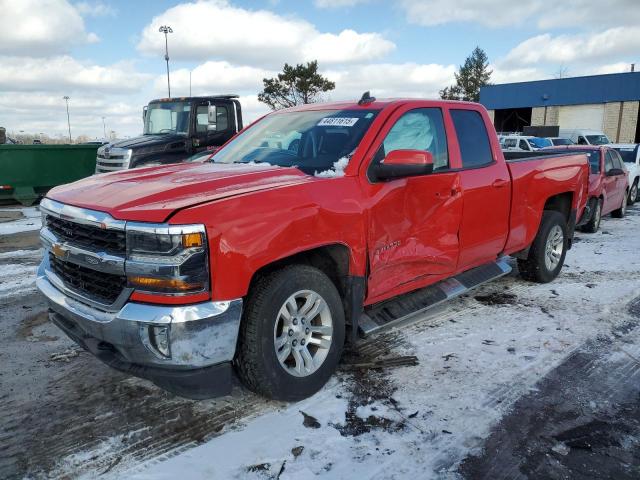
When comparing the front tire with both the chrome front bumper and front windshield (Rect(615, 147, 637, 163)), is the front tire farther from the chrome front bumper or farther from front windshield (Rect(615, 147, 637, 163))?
front windshield (Rect(615, 147, 637, 163))

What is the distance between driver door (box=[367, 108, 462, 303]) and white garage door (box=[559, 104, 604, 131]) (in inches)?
1522

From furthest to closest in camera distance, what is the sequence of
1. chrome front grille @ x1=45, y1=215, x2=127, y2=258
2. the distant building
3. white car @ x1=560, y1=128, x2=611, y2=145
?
the distant building < white car @ x1=560, y1=128, x2=611, y2=145 < chrome front grille @ x1=45, y1=215, x2=127, y2=258

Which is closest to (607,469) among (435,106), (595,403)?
(595,403)

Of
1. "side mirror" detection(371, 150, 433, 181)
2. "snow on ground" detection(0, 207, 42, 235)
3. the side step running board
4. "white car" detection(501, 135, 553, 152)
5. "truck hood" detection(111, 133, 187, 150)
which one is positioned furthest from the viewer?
"white car" detection(501, 135, 553, 152)

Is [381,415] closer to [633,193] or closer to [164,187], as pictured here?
[164,187]

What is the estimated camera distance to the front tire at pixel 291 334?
2938mm

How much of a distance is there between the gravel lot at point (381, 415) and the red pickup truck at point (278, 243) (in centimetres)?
33

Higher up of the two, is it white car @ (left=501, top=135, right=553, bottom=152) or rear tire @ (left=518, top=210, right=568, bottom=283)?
white car @ (left=501, top=135, right=553, bottom=152)

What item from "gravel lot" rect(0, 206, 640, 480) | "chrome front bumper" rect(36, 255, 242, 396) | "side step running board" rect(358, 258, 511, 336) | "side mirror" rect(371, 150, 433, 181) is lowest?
"gravel lot" rect(0, 206, 640, 480)

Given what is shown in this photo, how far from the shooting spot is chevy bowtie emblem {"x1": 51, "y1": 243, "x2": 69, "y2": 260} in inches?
121

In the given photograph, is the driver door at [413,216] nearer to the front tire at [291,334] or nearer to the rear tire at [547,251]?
the front tire at [291,334]

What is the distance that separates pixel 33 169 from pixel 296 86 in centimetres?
2999

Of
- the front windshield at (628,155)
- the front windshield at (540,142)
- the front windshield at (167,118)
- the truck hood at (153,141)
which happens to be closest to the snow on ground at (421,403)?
the truck hood at (153,141)

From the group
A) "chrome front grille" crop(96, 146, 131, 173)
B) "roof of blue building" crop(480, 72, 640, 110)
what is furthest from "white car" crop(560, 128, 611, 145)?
"chrome front grille" crop(96, 146, 131, 173)
